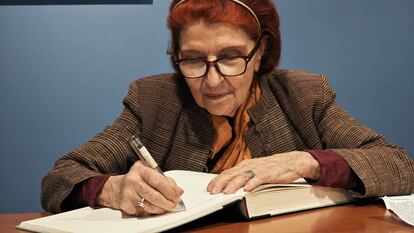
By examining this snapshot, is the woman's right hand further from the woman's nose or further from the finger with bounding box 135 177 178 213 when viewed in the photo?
the woman's nose

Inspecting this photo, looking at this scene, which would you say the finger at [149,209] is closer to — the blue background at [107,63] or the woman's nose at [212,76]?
the woman's nose at [212,76]

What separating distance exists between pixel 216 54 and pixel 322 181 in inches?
17.8

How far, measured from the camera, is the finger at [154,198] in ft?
3.25

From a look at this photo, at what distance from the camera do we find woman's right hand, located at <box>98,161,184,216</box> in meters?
0.99

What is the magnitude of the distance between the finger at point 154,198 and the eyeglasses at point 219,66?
492mm

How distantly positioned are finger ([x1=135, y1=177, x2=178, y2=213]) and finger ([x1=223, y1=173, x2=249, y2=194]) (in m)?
0.11

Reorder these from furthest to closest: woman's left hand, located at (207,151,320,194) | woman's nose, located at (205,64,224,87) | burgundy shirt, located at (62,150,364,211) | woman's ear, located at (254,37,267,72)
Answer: woman's ear, located at (254,37,267,72) < woman's nose, located at (205,64,224,87) < burgundy shirt, located at (62,150,364,211) < woman's left hand, located at (207,151,320,194)

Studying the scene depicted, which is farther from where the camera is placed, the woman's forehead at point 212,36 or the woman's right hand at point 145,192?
the woman's forehead at point 212,36

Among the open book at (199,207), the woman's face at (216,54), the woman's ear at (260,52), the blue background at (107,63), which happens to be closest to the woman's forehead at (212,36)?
the woman's face at (216,54)

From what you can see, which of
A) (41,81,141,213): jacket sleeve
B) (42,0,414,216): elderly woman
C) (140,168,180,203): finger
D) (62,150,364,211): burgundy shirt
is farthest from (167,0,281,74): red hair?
(140,168,180,203): finger

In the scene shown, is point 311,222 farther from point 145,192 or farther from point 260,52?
point 260,52

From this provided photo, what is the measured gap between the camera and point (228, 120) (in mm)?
1577

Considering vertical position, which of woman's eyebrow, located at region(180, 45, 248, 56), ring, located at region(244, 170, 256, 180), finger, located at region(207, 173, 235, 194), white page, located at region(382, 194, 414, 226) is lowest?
white page, located at region(382, 194, 414, 226)

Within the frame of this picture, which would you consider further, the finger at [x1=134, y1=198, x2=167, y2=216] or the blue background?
the blue background
